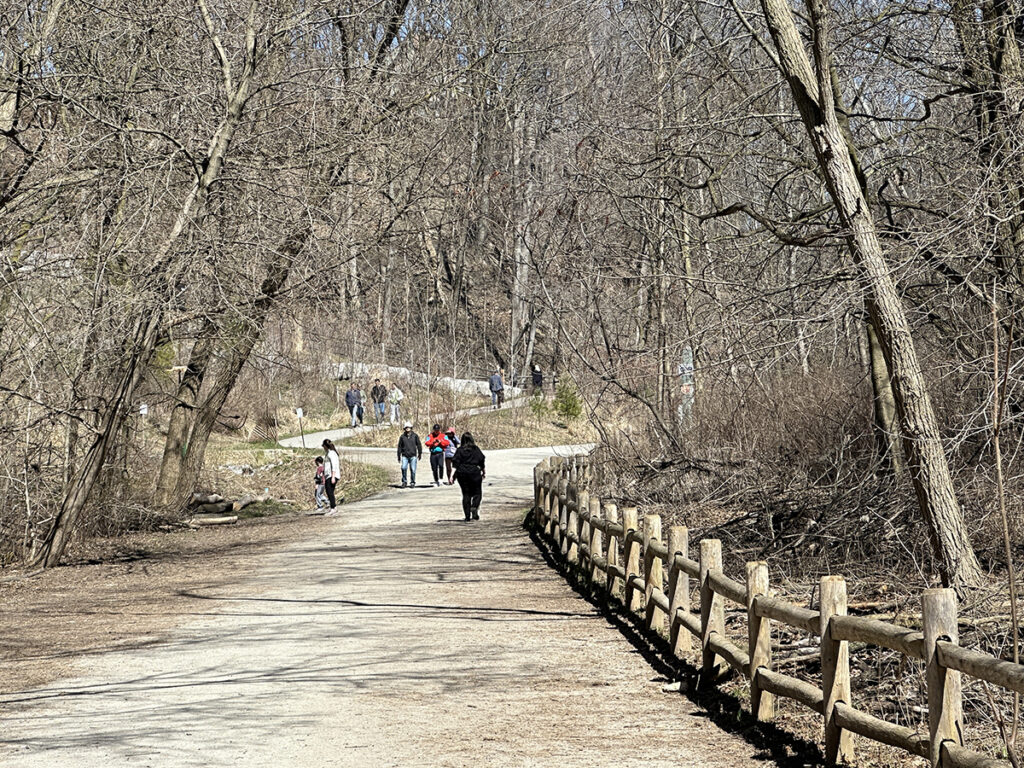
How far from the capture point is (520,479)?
34.1 meters

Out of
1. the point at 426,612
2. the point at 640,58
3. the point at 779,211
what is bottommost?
the point at 426,612

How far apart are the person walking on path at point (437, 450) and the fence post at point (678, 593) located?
22.0m

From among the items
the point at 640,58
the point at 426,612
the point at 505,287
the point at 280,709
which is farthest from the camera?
the point at 505,287

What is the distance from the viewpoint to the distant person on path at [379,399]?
152 feet

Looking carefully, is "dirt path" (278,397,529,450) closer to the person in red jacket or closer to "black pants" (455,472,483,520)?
the person in red jacket

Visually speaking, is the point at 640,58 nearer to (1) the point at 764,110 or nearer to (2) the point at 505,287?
(1) the point at 764,110

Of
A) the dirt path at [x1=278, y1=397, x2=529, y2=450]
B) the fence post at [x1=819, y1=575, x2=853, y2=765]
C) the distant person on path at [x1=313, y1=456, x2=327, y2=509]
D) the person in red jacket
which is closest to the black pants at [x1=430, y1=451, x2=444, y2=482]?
the person in red jacket

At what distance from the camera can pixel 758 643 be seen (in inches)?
332

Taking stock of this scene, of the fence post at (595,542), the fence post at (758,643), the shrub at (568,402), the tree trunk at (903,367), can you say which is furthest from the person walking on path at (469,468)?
the shrub at (568,402)

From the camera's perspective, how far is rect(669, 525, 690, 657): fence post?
10.8 m

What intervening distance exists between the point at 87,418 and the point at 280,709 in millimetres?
11603

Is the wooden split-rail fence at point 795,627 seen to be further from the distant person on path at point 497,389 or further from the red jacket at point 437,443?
the distant person on path at point 497,389

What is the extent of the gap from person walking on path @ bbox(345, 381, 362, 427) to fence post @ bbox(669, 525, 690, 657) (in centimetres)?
3597

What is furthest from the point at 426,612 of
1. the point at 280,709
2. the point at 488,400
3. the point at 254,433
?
the point at 488,400
